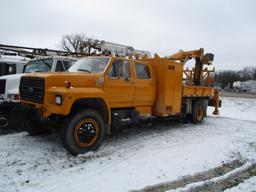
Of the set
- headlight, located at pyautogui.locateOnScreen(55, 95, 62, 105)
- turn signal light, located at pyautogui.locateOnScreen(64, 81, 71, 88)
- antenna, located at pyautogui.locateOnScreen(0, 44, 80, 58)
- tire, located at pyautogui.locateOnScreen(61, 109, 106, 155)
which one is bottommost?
tire, located at pyautogui.locateOnScreen(61, 109, 106, 155)

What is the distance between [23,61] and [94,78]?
5027 millimetres

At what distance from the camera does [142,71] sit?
772cm

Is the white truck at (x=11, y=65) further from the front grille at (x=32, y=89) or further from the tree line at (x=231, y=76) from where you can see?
the tree line at (x=231, y=76)

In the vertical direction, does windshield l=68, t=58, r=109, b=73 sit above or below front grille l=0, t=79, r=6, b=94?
above

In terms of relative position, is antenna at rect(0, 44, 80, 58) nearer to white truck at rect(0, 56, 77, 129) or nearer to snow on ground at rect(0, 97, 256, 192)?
white truck at rect(0, 56, 77, 129)

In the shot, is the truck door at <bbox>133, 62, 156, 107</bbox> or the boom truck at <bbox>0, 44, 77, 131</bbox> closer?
the truck door at <bbox>133, 62, 156, 107</bbox>

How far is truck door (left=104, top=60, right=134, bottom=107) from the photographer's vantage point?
6.59 meters

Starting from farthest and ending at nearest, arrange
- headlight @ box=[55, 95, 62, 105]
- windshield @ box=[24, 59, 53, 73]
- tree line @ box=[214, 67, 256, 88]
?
tree line @ box=[214, 67, 256, 88] < windshield @ box=[24, 59, 53, 73] < headlight @ box=[55, 95, 62, 105]

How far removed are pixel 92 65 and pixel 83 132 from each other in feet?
6.26

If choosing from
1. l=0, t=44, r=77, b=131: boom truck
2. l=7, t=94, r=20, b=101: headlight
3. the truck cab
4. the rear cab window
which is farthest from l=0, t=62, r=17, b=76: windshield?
the rear cab window

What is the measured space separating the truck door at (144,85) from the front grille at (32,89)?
8.79 feet

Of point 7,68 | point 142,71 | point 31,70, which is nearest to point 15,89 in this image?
point 31,70

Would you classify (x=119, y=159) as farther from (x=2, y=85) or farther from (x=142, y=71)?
(x=2, y=85)

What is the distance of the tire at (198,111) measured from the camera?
10234mm
